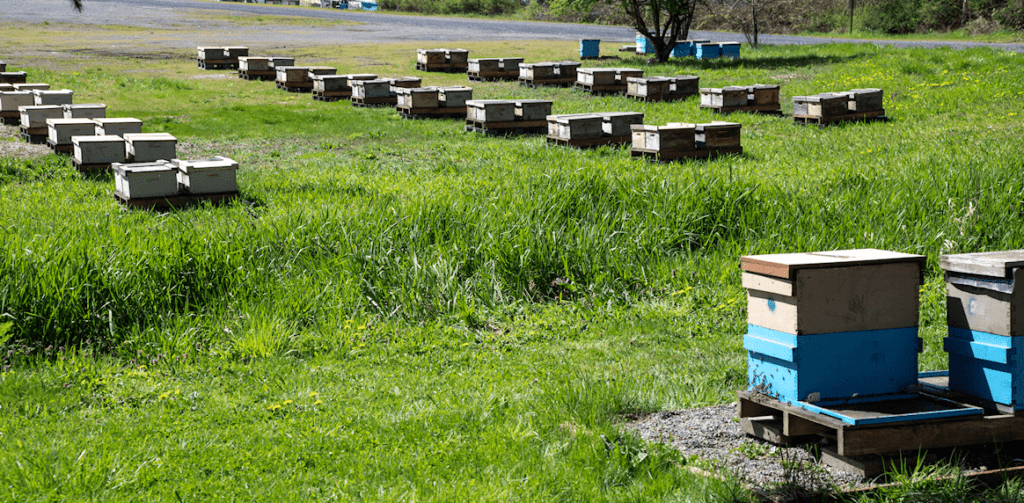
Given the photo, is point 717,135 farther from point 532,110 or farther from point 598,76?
point 598,76

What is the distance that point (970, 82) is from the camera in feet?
67.5

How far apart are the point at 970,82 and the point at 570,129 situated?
11.5 m

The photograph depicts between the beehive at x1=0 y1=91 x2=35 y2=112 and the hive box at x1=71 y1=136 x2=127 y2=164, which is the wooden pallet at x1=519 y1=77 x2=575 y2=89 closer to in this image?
the beehive at x1=0 y1=91 x2=35 y2=112

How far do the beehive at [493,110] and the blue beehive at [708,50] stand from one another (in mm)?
14810

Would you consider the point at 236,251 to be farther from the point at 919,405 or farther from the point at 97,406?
the point at 919,405

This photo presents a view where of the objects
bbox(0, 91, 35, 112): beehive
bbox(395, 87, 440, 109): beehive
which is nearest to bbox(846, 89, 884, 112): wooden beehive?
bbox(395, 87, 440, 109): beehive

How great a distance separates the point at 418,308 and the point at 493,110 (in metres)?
9.79

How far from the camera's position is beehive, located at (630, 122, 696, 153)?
1377 cm

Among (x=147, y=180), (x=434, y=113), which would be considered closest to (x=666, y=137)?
A: (x=434, y=113)

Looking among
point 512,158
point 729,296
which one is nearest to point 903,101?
point 512,158

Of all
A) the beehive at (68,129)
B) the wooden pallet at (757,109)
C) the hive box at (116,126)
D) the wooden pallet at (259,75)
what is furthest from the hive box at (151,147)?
the wooden pallet at (259,75)

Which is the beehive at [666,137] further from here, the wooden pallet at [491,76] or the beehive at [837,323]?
the wooden pallet at [491,76]

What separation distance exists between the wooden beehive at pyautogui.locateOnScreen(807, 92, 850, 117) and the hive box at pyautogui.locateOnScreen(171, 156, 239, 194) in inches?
464

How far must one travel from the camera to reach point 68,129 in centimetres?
1405
